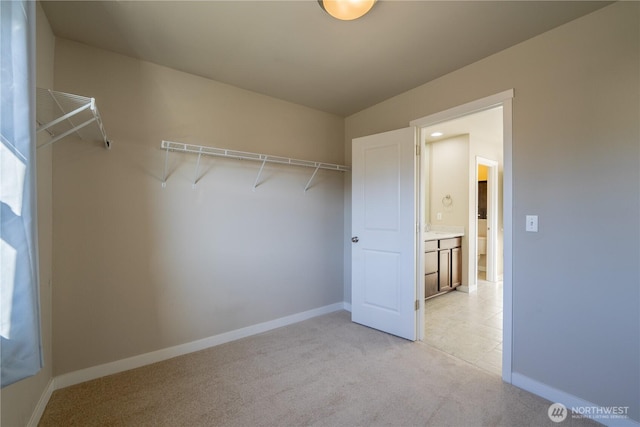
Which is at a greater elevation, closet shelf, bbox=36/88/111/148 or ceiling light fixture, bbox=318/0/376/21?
ceiling light fixture, bbox=318/0/376/21

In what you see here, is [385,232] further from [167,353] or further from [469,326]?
[167,353]

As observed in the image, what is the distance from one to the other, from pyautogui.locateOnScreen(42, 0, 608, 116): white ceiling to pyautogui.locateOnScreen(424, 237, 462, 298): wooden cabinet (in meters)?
2.27

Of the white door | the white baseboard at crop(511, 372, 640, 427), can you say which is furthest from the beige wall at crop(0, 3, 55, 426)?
the white baseboard at crop(511, 372, 640, 427)

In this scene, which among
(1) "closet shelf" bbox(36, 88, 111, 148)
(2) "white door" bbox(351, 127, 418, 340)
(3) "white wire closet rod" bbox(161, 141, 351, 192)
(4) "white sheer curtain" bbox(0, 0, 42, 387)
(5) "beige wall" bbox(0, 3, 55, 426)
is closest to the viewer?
(4) "white sheer curtain" bbox(0, 0, 42, 387)

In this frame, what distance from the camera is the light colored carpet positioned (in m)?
1.66

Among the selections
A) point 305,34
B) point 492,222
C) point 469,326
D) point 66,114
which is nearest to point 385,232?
point 469,326

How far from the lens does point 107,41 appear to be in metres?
1.99

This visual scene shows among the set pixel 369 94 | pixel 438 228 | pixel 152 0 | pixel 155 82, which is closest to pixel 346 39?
pixel 369 94

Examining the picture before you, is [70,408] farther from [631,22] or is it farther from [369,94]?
[631,22]

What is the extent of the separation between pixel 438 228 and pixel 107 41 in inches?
186

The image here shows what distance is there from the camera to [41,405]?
1691 millimetres

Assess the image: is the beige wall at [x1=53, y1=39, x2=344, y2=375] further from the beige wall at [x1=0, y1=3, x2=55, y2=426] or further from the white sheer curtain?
the white sheer curtain

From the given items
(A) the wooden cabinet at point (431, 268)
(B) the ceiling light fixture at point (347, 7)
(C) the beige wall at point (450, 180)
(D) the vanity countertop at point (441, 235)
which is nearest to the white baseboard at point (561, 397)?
(A) the wooden cabinet at point (431, 268)

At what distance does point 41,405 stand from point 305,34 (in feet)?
9.55
